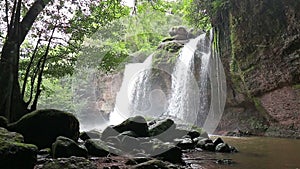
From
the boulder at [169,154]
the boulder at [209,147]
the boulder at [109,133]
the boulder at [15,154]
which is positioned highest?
the boulder at [15,154]

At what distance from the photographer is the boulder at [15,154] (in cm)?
350

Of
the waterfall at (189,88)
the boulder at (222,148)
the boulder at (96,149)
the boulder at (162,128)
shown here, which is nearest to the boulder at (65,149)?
the boulder at (96,149)

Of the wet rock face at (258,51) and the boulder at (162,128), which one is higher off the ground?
the wet rock face at (258,51)

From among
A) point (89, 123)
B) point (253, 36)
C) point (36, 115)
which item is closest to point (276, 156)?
point (36, 115)

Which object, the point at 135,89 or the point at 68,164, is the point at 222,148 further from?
the point at 135,89

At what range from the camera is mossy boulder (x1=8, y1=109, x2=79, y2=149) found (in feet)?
19.3

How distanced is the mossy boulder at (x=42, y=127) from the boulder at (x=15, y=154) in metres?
1.98

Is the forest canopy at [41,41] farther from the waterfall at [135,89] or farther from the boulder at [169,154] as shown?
the waterfall at [135,89]

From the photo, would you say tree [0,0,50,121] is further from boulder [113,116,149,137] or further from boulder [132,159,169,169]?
boulder [132,159,169,169]

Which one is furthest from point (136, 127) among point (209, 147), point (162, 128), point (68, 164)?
point (68, 164)

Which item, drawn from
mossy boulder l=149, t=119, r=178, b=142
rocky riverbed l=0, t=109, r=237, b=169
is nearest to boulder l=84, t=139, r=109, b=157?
rocky riverbed l=0, t=109, r=237, b=169

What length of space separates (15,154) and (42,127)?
2.47m

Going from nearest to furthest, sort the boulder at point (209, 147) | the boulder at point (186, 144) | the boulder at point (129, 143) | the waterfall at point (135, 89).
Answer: the boulder at point (129, 143) → the boulder at point (209, 147) → the boulder at point (186, 144) → the waterfall at point (135, 89)

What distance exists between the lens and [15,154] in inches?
142
